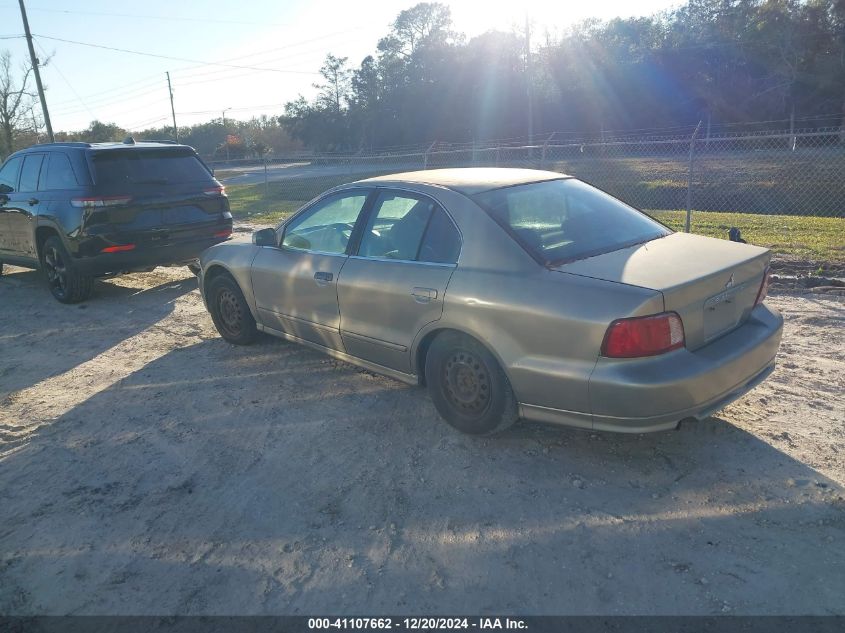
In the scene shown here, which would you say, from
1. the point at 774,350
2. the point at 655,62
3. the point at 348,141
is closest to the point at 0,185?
the point at 774,350

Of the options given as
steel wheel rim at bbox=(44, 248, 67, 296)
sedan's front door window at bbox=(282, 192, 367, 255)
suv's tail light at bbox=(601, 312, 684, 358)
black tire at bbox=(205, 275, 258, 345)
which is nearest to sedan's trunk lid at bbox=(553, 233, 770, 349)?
suv's tail light at bbox=(601, 312, 684, 358)

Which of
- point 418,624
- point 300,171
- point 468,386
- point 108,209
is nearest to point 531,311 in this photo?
point 468,386

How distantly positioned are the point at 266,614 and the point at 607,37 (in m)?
45.1

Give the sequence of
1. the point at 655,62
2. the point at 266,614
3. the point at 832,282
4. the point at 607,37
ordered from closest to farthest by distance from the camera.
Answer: the point at 266,614
the point at 832,282
the point at 655,62
the point at 607,37

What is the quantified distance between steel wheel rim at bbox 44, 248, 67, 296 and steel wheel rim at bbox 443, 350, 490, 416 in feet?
19.5

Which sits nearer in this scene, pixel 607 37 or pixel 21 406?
pixel 21 406

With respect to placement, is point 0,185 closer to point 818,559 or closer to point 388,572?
point 388,572

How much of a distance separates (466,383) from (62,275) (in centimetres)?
619

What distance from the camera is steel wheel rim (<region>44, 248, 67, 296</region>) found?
7.77 meters

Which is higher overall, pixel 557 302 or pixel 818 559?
pixel 557 302

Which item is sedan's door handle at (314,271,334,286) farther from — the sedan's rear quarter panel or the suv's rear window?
the suv's rear window

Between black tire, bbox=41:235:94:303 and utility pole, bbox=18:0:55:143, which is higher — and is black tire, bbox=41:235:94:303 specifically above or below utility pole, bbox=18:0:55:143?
below

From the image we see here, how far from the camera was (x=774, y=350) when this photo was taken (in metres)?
3.78

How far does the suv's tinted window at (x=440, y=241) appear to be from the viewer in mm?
3910
